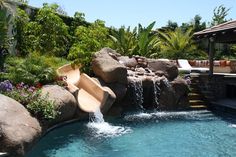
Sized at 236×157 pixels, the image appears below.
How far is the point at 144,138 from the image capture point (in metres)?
11.5

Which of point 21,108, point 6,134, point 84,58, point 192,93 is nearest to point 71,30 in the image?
point 84,58

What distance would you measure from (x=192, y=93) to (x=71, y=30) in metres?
9.71

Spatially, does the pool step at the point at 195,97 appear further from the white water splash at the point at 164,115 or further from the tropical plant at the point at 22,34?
the tropical plant at the point at 22,34

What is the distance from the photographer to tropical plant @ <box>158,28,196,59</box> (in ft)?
101

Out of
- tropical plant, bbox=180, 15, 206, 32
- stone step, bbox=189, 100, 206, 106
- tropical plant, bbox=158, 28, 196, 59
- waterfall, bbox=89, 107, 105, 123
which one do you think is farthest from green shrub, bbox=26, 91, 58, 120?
tropical plant, bbox=180, 15, 206, 32

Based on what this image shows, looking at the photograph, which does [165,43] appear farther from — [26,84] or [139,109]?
[26,84]

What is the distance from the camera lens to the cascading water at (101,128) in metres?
11.9

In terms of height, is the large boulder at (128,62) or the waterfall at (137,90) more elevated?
the large boulder at (128,62)

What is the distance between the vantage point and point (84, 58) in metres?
17.2

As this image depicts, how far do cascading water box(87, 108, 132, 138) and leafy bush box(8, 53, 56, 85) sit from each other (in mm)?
2026

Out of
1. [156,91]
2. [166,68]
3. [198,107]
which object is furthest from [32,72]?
[198,107]

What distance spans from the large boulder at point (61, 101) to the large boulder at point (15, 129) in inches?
73.9

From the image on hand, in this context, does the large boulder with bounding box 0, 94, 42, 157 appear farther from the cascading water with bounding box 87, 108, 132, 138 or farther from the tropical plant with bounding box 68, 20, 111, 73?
the tropical plant with bounding box 68, 20, 111, 73

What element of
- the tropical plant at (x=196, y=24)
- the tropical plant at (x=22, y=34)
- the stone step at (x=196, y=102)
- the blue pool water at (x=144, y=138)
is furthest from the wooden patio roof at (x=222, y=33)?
the tropical plant at (x=196, y=24)
